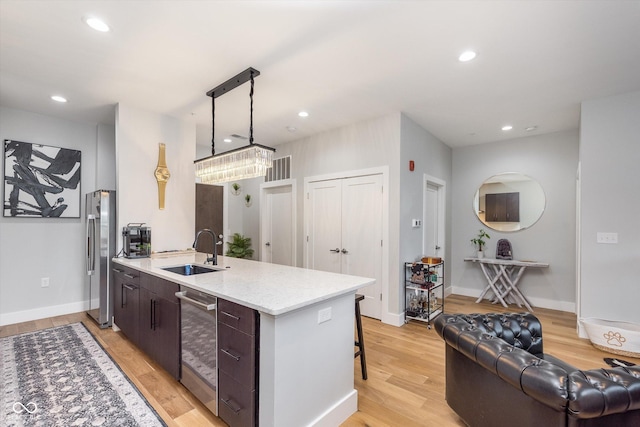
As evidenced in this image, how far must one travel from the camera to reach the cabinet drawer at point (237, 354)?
1.70 m

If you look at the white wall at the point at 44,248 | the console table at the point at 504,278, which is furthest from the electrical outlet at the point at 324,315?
the white wall at the point at 44,248

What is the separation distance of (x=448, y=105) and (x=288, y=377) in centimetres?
342

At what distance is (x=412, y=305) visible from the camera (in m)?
4.10

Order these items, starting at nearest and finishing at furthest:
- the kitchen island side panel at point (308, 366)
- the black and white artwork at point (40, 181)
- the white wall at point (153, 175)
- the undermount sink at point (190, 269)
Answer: the kitchen island side panel at point (308, 366) < the undermount sink at point (190, 269) < the white wall at point (153, 175) < the black and white artwork at point (40, 181)

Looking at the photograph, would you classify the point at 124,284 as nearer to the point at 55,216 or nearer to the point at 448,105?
the point at 55,216

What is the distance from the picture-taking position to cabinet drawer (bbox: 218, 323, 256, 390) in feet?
5.57

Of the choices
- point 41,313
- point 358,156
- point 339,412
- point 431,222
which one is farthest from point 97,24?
point 431,222

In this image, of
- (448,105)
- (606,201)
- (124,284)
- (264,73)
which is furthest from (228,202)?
(606,201)

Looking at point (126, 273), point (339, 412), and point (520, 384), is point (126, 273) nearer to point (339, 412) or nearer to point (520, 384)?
point (339, 412)

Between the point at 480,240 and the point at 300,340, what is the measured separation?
14.9 ft

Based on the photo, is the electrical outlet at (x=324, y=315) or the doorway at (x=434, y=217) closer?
the electrical outlet at (x=324, y=315)

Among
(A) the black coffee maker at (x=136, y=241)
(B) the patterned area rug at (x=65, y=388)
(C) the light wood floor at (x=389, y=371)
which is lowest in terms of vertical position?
(C) the light wood floor at (x=389, y=371)

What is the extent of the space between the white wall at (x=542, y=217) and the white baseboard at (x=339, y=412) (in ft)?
13.5

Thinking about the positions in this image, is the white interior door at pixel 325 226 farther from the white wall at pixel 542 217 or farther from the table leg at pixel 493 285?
the white wall at pixel 542 217
